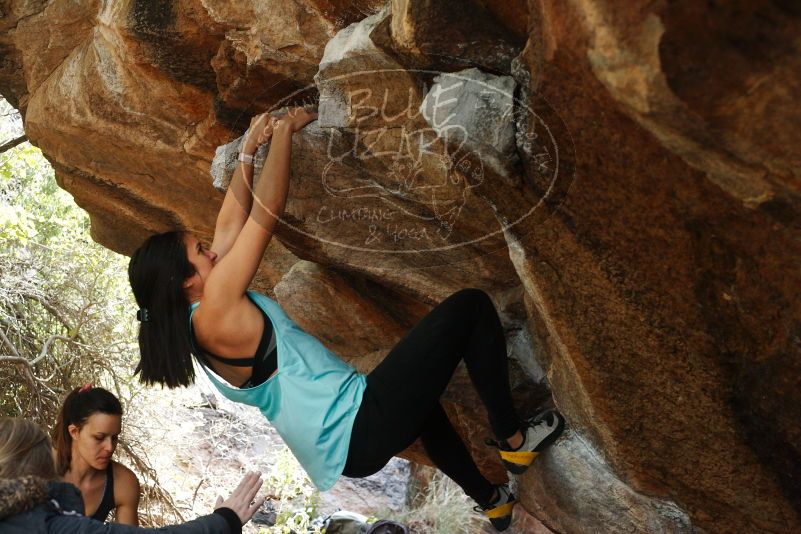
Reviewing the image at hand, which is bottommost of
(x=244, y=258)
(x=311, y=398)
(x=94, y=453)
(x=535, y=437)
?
(x=94, y=453)

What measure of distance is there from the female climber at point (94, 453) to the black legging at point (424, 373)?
4.47 feet

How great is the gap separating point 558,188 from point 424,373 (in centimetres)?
83

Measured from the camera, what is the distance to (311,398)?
9.15 ft

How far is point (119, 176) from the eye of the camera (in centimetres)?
496

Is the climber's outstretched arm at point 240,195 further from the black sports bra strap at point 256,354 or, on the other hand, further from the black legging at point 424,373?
the black legging at point 424,373

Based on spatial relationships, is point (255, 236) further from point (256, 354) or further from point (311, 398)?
point (311, 398)

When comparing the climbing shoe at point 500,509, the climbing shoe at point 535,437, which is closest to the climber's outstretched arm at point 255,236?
the climbing shoe at point 535,437

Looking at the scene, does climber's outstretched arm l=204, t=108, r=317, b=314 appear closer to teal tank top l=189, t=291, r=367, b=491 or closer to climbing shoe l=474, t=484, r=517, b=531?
teal tank top l=189, t=291, r=367, b=491

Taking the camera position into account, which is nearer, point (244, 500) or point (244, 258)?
point (244, 258)

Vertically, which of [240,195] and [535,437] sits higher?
[240,195]

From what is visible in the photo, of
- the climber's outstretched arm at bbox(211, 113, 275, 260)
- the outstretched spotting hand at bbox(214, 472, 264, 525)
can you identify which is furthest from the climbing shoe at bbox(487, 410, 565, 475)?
the climber's outstretched arm at bbox(211, 113, 275, 260)

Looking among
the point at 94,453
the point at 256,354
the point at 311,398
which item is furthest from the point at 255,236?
the point at 94,453

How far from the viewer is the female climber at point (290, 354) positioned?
2.76 metres
